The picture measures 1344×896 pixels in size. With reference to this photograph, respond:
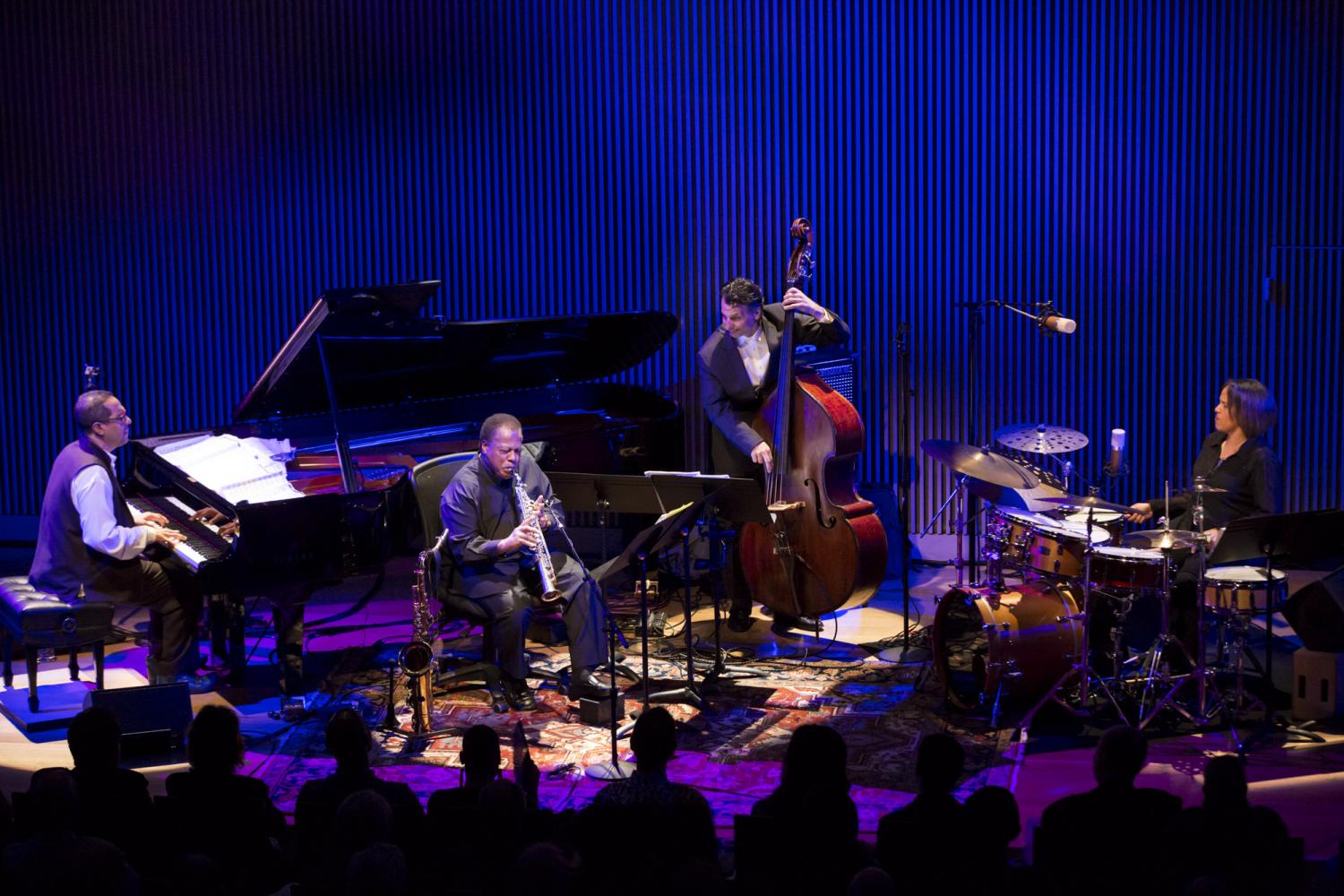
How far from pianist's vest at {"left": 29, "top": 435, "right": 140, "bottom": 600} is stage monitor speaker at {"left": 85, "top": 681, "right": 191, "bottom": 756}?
84 centimetres

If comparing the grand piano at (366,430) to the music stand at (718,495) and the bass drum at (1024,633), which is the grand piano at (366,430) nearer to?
the music stand at (718,495)

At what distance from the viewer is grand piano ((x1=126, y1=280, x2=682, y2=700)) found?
5.84m

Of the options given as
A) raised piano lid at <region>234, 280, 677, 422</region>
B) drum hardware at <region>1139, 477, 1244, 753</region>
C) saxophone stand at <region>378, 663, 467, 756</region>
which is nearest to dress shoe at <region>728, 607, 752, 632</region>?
raised piano lid at <region>234, 280, 677, 422</region>

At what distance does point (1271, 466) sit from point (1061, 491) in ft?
3.27

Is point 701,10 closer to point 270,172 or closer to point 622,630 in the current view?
point 270,172

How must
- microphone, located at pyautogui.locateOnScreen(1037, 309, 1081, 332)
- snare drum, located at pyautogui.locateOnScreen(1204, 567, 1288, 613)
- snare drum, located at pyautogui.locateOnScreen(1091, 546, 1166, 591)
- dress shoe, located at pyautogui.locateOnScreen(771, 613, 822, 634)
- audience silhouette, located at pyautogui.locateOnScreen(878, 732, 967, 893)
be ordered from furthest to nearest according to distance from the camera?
dress shoe, located at pyautogui.locateOnScreen(771, 613, 822, 634), microphone, located at pyautogui.locateOnScreen(1037, 309, 1081, 332), snare drum, located at pyautogui.locateOnScreen(1204, 567, 1288, 613), snare drum, located at pyautogui.locateOnScreen(1091, 546, 1166, 591), audience silhouette, located at pyautogui.locateOnScreen(878, 732, 967, 893)

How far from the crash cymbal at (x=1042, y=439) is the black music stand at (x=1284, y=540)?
127 centimetres

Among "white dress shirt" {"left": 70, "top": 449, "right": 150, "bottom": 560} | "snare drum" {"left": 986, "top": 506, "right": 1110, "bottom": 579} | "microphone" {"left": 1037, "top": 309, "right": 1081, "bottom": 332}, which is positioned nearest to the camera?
"snare drum" {"left": 986, "top": 506, "right": 1110, "bottom": 579}

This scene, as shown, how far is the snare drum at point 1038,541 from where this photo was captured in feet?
18.4

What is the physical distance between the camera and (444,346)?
25.2 ft

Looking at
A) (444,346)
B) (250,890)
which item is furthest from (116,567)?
(250,890)

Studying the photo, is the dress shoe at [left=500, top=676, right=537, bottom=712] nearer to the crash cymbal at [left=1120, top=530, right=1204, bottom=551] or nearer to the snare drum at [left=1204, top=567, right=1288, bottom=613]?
the crash cymbal at [left=1120, top=530, right=1204, bottom=551]

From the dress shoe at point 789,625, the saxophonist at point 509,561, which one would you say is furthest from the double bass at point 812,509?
the saxophonist at point 509,561

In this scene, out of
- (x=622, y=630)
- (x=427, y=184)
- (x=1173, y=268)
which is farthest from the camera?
(x=427, y=184)
